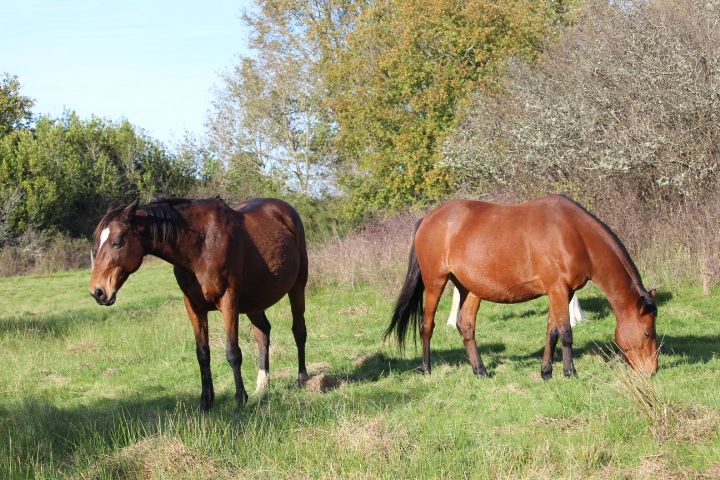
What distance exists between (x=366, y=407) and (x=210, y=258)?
1963 mm

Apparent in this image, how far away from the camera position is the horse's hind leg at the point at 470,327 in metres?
8.29

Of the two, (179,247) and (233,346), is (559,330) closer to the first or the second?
(233,346)

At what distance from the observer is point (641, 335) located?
7.50m

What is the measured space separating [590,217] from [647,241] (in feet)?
22.5

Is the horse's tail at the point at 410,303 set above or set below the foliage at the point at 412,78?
below

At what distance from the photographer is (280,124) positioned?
3859cm

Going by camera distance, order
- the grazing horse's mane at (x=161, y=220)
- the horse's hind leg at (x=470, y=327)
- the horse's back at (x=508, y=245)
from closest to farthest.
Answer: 1. the grazing horse's mane at (x=161, y=220)
2. the horse's back at (x=508, y=245)
3. the horse's hind leg at (x=470, y=327)

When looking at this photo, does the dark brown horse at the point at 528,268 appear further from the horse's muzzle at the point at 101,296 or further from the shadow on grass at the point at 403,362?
the horse's muzzle at the point at 101,296

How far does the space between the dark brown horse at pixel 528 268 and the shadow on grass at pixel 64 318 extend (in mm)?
6464

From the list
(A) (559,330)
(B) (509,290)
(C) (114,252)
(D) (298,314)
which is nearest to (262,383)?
(D) (298,314)

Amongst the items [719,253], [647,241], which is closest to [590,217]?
[719,253]

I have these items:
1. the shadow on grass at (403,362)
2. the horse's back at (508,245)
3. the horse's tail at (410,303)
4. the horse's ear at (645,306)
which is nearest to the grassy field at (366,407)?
the shadow on grass at (403,362)

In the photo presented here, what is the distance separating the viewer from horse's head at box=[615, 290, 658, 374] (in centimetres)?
745

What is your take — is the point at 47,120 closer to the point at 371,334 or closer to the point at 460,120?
the point at 460,120
